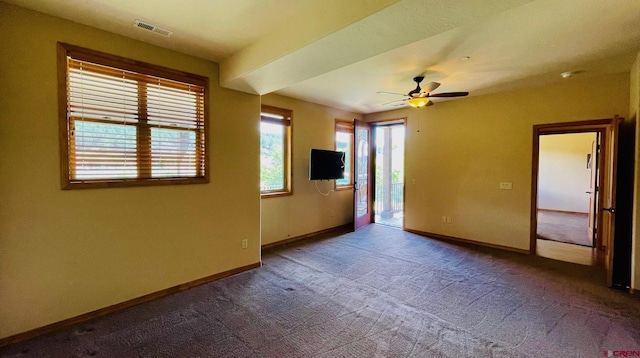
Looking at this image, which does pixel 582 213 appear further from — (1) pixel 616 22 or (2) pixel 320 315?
(2) pixel 320 315

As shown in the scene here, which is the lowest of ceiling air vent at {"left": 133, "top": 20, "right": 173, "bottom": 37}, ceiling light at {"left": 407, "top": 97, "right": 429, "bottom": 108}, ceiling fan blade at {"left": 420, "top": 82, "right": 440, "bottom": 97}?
ceiling light at {"left": 407, "top": 97, "right": 429, "bottom": 108}

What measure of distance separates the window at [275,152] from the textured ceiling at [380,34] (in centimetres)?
115

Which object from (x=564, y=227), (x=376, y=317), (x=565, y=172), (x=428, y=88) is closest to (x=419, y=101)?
(x=428, y=88)

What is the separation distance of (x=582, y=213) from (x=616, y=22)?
7.50m

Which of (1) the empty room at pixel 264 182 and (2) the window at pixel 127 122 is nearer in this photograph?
(1) the empty room at pixel 264 182

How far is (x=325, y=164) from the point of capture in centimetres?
538

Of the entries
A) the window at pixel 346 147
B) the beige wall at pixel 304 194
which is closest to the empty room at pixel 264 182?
the beige wall at pixel 304 194

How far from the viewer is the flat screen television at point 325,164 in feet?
16.9

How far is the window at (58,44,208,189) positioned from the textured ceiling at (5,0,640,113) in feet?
1.11

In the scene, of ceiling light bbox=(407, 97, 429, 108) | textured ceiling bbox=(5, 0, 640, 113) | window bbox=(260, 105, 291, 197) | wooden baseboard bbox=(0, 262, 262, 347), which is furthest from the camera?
window bbox=(260, 105, 291, 197)

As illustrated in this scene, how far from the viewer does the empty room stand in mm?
2148

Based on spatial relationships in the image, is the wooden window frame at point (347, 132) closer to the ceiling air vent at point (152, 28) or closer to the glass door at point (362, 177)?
the glass door at point (362, 177)

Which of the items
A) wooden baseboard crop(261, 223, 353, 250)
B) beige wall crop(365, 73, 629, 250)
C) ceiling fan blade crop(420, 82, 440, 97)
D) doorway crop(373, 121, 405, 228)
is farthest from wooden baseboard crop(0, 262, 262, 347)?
doorway crop(373, 121, 405, 228)

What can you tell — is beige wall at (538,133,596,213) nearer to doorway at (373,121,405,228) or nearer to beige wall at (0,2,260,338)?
doorway at (373,121,405,228)
